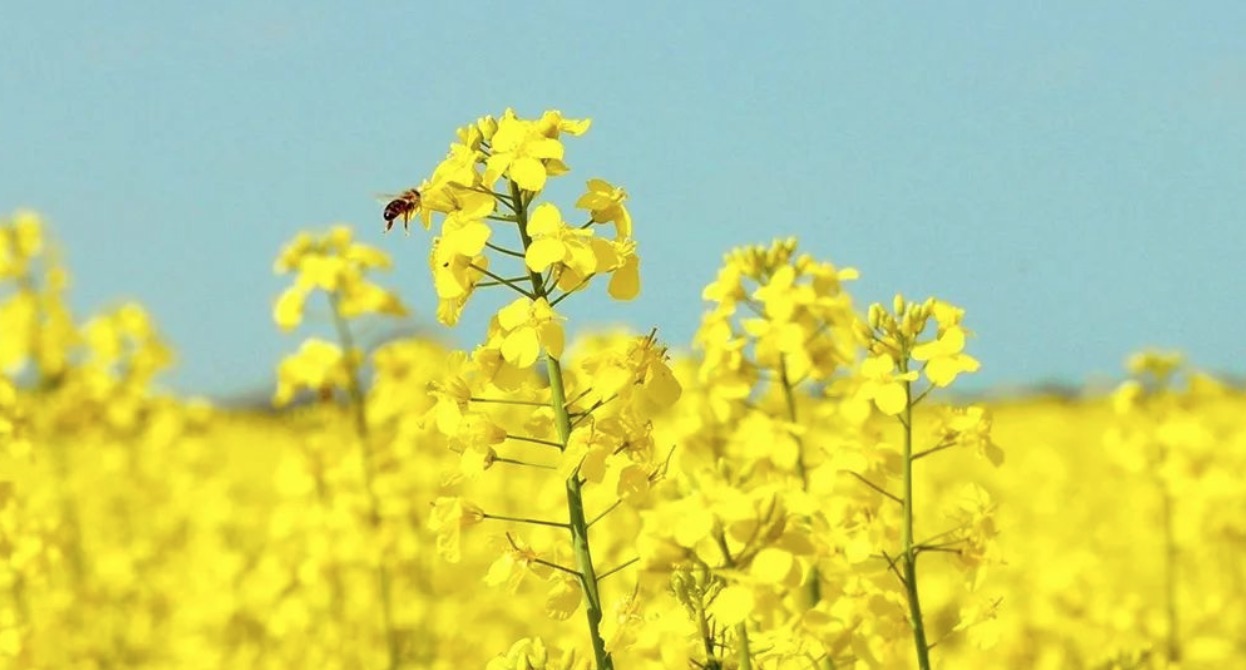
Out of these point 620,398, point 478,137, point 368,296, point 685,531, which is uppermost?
point 368,296

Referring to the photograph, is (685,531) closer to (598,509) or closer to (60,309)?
(598,509)

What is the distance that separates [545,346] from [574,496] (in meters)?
0.28

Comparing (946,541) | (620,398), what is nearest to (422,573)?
(946,541)

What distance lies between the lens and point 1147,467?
24.7 feet

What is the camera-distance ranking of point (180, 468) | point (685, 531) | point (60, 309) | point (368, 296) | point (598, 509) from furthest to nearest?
point (180, 468) < point (60, 309) < point (598, 509) < point (368, 296) < point (685, 531)

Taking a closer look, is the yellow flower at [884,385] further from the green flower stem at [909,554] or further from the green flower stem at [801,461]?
the green flower stem at [801,461]

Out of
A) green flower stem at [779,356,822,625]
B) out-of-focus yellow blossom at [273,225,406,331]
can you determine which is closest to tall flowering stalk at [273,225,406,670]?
out-of-focus yellow blossom at [273,225,406,331]

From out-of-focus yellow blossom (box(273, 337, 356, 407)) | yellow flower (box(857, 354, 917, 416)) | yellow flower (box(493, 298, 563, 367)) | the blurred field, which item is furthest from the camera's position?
the blurred field

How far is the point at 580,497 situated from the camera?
2959 mm

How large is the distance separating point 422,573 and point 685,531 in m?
5.18

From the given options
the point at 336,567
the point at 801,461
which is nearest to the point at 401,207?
the point at 801,461

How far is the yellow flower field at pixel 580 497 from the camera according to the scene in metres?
3.03

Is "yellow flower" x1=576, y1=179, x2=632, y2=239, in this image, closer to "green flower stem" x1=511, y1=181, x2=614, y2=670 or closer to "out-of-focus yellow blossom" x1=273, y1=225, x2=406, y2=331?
"green flower stem" x1=511, y1=181, x2=614, y2=670

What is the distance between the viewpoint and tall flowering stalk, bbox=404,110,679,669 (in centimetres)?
294
